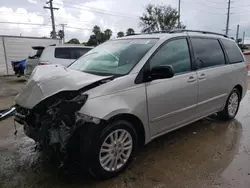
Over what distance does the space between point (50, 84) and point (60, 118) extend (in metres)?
0.46

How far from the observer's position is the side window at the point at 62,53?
8.04 m

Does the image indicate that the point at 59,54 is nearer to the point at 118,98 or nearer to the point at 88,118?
the point at 118,98

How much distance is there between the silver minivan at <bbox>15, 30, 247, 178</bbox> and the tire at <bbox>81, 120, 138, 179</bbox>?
0.01 metres

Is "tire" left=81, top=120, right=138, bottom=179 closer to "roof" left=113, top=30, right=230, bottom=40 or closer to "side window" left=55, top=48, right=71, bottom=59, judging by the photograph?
"roof" left=113, top=30, right=230, bottom=40

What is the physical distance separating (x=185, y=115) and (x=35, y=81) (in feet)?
7.16

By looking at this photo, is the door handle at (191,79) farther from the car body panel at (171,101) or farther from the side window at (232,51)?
the side window at (232,51)

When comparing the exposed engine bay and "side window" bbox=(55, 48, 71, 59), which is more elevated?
"side window" bbox=(55, 48, 71, 59)

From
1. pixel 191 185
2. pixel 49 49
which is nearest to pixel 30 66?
pixel 49 49

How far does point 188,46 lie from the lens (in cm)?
349

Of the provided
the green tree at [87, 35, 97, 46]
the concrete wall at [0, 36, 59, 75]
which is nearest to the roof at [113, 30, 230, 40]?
the concrete wall at [0, 36, 59, 75]

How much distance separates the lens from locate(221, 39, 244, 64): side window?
4.28m

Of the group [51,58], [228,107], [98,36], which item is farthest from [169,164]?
[98,36]

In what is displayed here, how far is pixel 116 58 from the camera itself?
10.3ft

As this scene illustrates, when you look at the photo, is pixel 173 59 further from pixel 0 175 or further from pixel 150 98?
pixel 0 175
